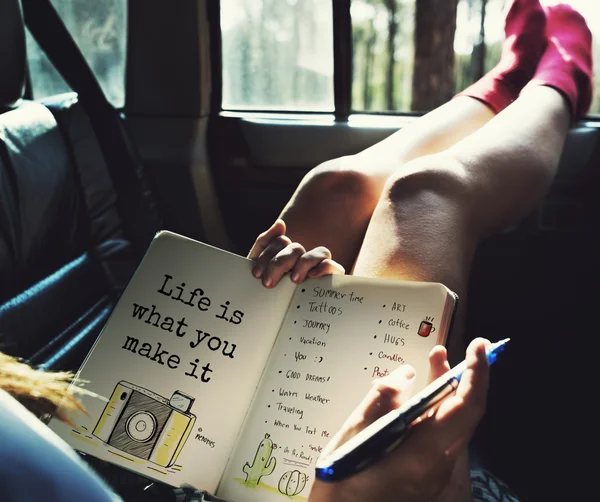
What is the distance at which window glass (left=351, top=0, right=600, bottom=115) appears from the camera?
60.8 inches

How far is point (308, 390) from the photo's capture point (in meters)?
0.70

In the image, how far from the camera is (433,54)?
1.66 meters

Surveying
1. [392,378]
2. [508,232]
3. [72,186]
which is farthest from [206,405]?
[508,232]

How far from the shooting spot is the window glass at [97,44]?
5.22 ft

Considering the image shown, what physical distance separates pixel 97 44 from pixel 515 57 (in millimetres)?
955

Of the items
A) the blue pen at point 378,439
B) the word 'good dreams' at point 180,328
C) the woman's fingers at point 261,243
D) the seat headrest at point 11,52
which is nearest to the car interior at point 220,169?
the seat headrest at point 11,52

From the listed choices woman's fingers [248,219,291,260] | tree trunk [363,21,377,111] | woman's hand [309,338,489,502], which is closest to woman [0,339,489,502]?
woman's hand [309,338,489,502]

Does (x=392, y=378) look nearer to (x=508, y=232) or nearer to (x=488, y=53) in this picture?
(x=508, y=232)

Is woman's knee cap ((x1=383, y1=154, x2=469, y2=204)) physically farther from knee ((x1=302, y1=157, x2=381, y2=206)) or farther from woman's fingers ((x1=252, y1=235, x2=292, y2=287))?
woman's fingers ((x1=252, y1=235, x2=292, y2=287))

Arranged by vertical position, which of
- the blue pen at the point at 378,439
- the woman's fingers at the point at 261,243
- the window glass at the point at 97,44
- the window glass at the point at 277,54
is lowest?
the blue pen at the point at 378,439

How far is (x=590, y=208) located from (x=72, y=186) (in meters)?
0.99

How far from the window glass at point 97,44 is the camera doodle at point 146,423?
104cm

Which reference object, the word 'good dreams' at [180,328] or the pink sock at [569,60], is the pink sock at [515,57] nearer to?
the pink sock at [569,60]

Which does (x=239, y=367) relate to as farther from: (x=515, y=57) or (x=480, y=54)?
(x=480, y=54)
